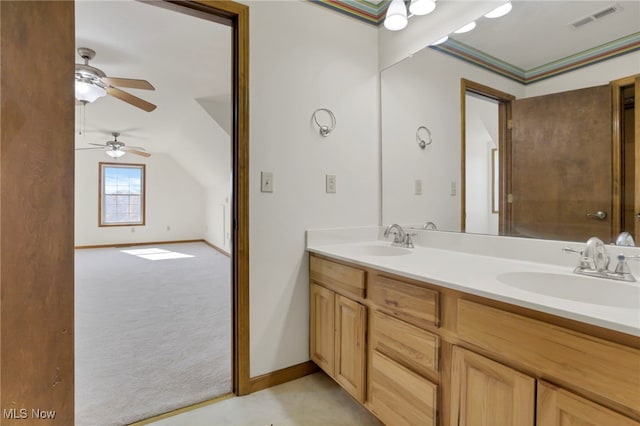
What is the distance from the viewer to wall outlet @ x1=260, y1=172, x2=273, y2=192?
1722 mm

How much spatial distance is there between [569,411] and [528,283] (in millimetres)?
509

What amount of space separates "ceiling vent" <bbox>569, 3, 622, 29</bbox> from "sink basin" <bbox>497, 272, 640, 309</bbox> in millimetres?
995

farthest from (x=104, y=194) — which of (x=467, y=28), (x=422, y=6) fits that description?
(x=467, y=28)

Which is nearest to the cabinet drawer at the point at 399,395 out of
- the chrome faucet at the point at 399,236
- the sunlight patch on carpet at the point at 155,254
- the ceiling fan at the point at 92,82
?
the chrome faucet at the point at 399,236

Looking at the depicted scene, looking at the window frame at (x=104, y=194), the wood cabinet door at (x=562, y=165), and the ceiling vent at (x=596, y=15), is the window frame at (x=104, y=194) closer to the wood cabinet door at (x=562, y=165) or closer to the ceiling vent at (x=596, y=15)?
the wood cabinet door at (x=562, y=165)

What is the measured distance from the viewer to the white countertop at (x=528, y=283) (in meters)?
0.73

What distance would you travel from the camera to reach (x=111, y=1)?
78.1 inches

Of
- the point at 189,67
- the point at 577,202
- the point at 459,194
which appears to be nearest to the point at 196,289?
the point at 189,67

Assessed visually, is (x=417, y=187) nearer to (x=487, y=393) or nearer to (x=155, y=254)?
(x=487, y=393)

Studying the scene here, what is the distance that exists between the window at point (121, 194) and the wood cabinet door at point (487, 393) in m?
8.28

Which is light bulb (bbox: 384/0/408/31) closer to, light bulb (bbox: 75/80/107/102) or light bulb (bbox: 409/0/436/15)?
light bulb (bbox: 409/0/436/15)

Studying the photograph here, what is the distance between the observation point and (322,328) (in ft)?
5.73

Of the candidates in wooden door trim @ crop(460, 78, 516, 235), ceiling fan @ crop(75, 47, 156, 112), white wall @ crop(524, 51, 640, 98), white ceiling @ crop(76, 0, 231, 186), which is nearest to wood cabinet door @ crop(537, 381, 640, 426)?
wooden door trim @ crop(460, 78, 516, 235)

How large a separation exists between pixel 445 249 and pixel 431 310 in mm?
741
